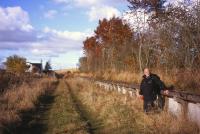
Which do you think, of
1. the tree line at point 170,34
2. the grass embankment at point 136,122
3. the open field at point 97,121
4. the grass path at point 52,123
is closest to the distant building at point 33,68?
the tree line at point 170,34

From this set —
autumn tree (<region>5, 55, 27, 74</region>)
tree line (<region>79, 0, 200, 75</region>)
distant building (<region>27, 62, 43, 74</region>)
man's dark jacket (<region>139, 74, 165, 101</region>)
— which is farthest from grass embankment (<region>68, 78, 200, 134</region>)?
distant building (<region>27, 62, 43, 74</region>)

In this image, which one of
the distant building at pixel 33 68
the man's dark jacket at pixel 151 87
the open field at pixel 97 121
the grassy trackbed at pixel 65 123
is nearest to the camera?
the open field at pixel 97 121

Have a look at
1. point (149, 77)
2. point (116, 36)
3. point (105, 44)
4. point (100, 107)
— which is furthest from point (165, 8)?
point (105, 44)

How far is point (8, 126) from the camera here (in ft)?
36.5

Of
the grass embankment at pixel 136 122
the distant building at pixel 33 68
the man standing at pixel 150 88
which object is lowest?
the grass embankment at pixel 136 122

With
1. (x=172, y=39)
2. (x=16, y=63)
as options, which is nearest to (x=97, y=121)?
(x=172, y=39)

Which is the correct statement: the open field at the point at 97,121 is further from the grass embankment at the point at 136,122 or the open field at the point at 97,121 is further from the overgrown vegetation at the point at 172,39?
the overgrown vegetation at the point at 172,39

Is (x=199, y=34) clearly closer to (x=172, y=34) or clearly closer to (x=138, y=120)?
(x=172, y=34)

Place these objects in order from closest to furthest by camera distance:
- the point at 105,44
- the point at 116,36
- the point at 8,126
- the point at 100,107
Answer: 1. the point at 8,126
2. the point at 100,107
3. the point at 116,36
4. the point at 105,44

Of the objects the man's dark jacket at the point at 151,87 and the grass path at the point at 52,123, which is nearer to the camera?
the grass path at the point at 52,123

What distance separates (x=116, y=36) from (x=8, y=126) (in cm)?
3421

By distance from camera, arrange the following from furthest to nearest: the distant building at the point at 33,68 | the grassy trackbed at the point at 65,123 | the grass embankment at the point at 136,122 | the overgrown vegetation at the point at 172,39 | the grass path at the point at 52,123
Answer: the distant building at the point at 33,68, the overgrown vegetation at the point at 172,39, the grass path at the point at 52,123, the grassy trackbed at the point at 65,123, the grass embankment at the point at 136,122

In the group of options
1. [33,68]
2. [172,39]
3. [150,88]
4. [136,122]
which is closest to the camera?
[136,122]

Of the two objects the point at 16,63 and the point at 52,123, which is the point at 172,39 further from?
the point at 16,63
